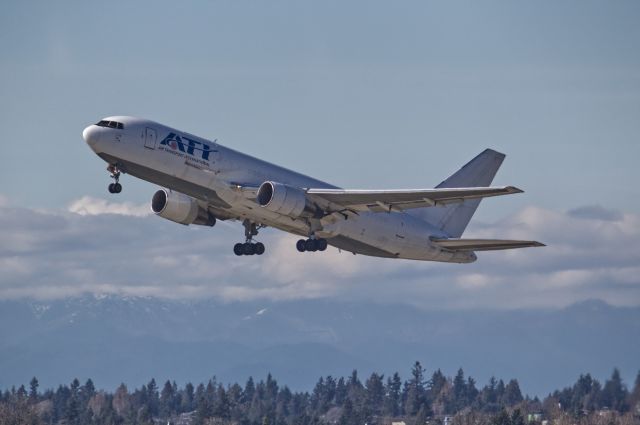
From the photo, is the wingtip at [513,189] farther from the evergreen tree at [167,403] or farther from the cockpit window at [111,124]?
the evergreen tree at [167,403]

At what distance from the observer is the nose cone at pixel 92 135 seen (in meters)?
64.5

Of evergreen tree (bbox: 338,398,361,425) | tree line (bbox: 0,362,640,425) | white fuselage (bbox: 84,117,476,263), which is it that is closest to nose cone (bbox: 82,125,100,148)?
white fuselage (bbox: 84,117,476,263)

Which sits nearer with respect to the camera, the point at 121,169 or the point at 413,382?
the point at 121,169

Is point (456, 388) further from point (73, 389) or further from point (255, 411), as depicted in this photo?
point (73, 389)

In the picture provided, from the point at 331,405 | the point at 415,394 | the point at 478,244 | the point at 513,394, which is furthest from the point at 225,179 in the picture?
the point at 331,405

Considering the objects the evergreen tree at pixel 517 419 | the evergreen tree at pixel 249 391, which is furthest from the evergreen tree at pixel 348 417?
the evergreen tree at pixel 249 391

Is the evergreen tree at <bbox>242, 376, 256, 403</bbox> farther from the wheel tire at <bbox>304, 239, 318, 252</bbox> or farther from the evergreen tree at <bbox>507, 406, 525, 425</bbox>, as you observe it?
the wheel tire at <bbox>304, 239, 318, 252</bbox>

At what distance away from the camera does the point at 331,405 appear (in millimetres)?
164500

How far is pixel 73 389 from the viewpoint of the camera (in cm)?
16912

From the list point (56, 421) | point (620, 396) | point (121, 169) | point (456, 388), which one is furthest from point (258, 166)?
point (456, 388)

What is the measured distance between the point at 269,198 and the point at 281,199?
0.60 metres

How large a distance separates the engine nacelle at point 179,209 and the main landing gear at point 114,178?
212 inches

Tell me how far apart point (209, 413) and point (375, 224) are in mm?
61760

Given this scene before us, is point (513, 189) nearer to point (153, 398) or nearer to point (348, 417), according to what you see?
point (348, 417)
